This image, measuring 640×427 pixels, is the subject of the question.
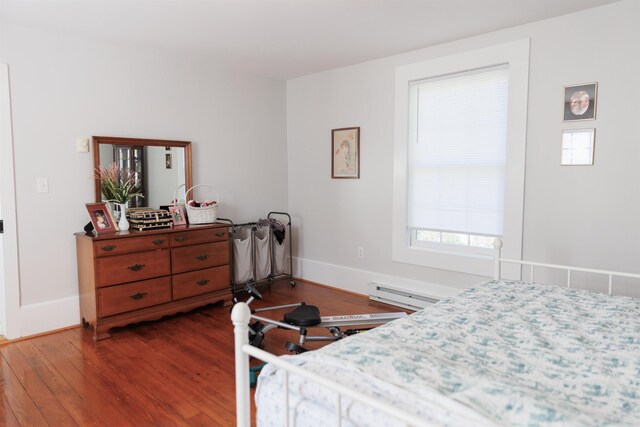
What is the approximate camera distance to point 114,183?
356 centimetres

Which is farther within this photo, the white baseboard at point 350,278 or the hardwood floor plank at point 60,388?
the white baseboard at point 350,278

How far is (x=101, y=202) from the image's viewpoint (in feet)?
11.5

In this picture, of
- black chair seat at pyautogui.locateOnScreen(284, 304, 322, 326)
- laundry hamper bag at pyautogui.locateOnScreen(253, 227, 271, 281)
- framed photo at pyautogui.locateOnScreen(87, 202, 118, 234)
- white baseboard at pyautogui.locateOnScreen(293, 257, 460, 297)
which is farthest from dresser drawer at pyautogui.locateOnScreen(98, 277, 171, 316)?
white baseboard at pyautogui.locateOnScreen(293, 257, 460, 297)

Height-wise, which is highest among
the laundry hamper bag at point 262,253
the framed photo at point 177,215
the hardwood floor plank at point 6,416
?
the framed photo at point 177,215

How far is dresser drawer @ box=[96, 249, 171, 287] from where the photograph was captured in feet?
10.5

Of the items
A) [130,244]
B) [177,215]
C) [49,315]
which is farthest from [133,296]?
[177,215]

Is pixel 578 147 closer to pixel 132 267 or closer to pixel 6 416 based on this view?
pixel 132 267

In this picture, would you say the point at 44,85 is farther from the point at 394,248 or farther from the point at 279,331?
the point at 394,248

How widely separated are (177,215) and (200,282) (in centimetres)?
64

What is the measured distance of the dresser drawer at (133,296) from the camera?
3213mm

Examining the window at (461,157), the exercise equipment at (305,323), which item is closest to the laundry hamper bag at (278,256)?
the window at (461,157)

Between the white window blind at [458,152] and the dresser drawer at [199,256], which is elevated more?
the white window blind at [458,152]

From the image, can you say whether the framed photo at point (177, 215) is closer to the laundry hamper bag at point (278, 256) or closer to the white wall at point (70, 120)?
the white wall at point (70, 120)

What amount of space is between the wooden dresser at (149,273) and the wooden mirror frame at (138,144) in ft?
1.62
